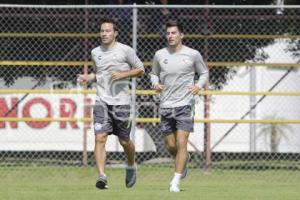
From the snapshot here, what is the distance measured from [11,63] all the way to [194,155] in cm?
421

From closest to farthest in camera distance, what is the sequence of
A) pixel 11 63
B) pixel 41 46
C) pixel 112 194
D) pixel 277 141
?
pixel 112 194 < pixel 11 63 < pixel 41 46 < pixel 277 141

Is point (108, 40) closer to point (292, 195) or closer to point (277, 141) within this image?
point (292, 195)

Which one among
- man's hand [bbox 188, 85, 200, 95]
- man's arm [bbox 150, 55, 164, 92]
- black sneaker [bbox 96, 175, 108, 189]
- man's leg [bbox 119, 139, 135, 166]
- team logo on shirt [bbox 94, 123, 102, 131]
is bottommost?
black sneaker [bbox 96, 175, 108, 189]

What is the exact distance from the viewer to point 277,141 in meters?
19.8

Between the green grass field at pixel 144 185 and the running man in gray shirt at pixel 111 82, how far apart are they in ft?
2.42

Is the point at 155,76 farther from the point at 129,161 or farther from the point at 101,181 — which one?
the point at 101,181

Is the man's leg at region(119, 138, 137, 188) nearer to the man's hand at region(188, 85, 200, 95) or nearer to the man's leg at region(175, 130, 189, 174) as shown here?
the man's leg at region(175, 130, 189, 174)

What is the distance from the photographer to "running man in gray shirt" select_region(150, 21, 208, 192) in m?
11.4

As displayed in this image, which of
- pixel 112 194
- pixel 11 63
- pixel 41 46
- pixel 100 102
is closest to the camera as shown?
pixel 112 194

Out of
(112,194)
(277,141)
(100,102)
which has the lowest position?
(277,141)

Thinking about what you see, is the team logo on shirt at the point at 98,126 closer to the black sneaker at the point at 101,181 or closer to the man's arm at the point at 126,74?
the man's arm at the point at 126,74

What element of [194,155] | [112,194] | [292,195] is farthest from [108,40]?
[194,155]

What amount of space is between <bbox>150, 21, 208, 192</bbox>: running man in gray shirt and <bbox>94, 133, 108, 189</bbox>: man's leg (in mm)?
815

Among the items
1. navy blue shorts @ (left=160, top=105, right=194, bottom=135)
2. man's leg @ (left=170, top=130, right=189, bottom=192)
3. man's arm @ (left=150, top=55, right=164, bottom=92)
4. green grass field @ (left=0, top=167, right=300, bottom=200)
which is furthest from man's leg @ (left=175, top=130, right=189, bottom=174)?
man's arm @ (left=150, top=55, right=164, bottom=92)
